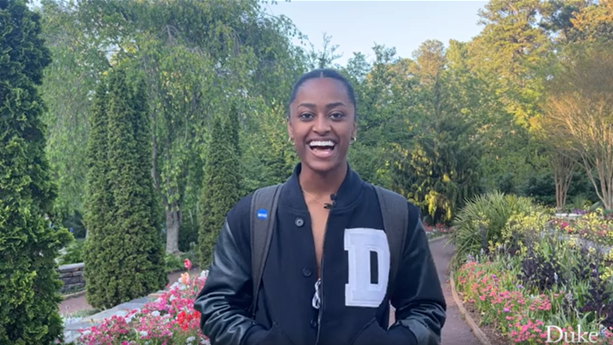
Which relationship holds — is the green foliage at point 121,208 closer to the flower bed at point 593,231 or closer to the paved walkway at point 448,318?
the paved walkway at point 448,318

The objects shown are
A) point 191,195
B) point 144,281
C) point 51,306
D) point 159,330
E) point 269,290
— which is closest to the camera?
point 269,290

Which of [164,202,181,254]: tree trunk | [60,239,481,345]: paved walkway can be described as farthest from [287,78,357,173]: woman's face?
[164,202,181,254]: tree trunk

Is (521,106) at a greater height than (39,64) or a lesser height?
greater

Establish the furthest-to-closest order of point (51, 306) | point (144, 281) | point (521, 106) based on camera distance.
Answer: point (521, 106)
point (144, 281)
point (51, 306)

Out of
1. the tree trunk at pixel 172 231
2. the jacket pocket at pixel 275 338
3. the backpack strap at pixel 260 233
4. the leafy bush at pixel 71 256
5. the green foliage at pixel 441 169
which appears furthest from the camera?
the green foliage at pixel 441 169

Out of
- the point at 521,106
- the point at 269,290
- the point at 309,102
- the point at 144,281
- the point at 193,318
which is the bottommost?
the point at 144,281

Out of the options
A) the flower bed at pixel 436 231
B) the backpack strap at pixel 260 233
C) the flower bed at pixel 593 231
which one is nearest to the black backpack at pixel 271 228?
the backpack strap at pixel 260 233

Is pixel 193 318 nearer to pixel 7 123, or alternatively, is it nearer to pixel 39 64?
pixel 7 123

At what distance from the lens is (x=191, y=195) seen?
13789 mm

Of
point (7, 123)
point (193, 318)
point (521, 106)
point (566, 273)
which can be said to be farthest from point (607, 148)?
point (7, 123)

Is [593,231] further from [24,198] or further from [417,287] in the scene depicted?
[417,287]

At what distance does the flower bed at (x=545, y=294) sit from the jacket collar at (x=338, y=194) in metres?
3.61

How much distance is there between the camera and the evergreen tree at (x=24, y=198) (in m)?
4.31

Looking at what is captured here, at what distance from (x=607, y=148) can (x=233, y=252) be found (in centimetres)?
1981
